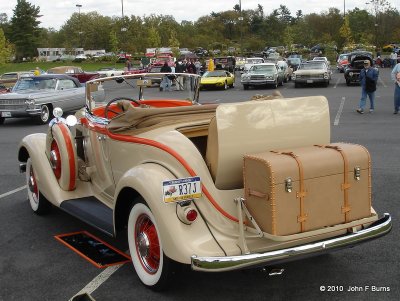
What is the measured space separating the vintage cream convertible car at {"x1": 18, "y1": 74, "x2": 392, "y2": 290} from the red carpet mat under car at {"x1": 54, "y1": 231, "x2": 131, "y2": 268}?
34cm

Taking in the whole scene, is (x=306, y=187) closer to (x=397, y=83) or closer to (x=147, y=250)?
(x=147, y=250)

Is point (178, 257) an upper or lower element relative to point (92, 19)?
lower

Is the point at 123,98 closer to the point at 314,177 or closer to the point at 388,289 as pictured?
the point at 314,177

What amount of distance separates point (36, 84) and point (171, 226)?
14360mm

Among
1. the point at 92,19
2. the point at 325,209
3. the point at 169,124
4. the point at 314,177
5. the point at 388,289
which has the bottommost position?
the point at 388,289

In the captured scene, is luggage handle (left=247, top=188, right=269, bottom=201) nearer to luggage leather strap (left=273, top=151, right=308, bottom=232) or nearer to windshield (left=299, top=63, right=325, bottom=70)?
luggage leather strap (left=273, top=151, right=308, bottom=232)

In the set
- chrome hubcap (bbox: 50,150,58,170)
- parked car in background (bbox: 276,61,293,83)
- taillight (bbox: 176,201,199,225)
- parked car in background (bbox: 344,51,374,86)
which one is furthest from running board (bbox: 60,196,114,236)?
parked car in background (bbox: 276,61,293,83)

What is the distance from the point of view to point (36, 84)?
16812 mm

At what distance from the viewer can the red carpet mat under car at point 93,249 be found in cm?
470

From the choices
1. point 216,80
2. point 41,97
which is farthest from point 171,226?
point 216,80

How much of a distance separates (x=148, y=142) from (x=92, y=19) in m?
104

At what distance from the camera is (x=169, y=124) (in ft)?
14.9

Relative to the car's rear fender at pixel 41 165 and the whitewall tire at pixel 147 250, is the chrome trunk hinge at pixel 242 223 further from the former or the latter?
the car's rear fender at pixel 41 165

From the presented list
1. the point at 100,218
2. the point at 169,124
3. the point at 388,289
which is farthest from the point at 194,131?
the point at 388,289
